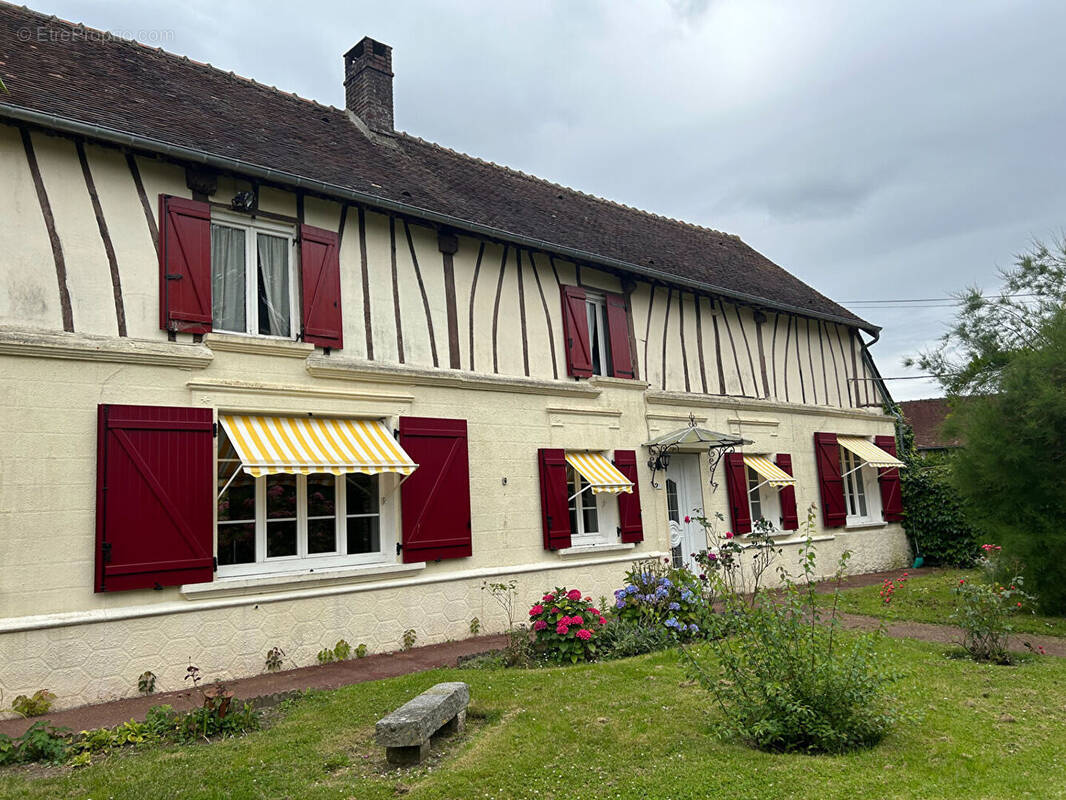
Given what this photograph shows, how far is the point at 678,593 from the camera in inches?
299

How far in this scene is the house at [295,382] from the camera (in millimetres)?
6152

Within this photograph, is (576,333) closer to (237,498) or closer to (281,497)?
(281,497)

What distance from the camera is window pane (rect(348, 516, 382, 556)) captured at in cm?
775

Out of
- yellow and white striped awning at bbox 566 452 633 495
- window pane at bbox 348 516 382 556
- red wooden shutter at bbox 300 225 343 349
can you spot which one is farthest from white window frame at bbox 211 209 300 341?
yellow and white striped awning at bbox 566 452 633 495

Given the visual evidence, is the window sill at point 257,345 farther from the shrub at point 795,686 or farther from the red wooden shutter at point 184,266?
the shrub at point 795,686

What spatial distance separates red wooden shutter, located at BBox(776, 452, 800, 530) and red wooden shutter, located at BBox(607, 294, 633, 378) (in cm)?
363

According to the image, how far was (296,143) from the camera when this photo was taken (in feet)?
29.0

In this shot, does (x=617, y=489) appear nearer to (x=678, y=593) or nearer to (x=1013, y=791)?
(x=678, y=593)

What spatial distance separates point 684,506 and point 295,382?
20.7 ft

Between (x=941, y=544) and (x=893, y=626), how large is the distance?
721 centimetres

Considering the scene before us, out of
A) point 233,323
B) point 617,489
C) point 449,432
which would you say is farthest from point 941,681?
point 233,323

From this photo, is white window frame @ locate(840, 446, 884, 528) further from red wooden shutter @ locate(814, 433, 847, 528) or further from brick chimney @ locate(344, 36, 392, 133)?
brick chimney @ locate(344, 36, 392, 133)

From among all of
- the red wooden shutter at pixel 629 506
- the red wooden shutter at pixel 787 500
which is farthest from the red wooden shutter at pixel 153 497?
the red wooden shutter at pixel 787 500

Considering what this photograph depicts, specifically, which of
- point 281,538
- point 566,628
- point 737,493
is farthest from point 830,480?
point 281,538
